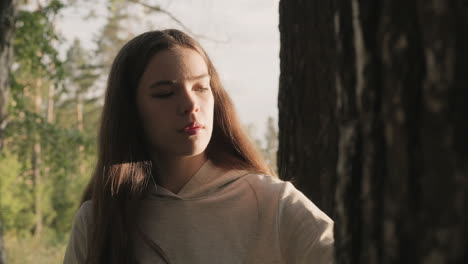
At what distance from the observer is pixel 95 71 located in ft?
113

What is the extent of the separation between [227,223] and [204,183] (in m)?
0.24

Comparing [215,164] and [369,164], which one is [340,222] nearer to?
[369,164]

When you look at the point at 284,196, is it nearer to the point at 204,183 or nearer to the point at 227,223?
the point at 227,223

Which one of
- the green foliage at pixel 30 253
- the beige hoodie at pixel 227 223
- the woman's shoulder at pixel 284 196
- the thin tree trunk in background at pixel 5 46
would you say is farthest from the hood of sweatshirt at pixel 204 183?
the green foliage at pixel 30 253

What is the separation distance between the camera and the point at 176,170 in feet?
9.10

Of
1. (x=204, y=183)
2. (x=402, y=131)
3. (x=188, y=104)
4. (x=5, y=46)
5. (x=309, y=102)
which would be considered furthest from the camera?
(x=5, y=46)

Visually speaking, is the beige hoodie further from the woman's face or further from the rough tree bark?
the rough tree bark

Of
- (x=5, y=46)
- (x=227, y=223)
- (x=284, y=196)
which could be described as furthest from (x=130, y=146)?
(x=5, y=46)

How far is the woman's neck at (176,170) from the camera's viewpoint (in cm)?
275

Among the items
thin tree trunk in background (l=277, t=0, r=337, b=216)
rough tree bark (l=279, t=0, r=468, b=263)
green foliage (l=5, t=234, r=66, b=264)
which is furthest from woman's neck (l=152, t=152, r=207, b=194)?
green foliage (l=5, t=234, r=66, b=264)

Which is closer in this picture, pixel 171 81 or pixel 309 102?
pixel 171 81

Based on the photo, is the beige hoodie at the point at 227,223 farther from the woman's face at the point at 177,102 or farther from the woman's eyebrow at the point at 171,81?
the woman's eyebrow at the point at 171,81

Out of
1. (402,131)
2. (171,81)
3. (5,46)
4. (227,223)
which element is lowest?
(227,223)

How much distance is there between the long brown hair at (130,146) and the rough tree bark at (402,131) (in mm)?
1621
